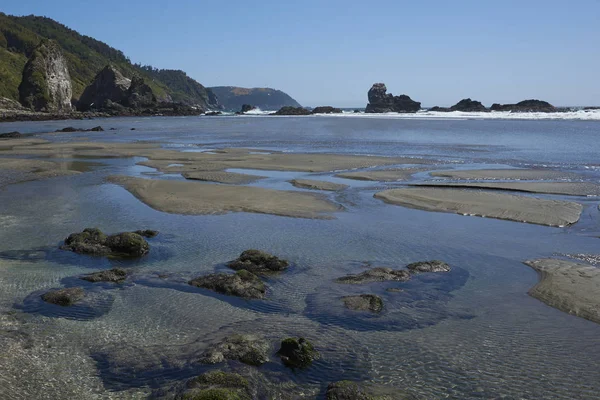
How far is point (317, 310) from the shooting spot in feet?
36.0

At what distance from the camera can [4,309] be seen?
35.1 ft

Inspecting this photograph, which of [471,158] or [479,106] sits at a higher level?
[479,106]

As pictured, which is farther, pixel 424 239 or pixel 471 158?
pixel 471 158

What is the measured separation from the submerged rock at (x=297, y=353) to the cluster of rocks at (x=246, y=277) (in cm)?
300

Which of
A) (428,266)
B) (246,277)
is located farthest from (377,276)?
(246,277)

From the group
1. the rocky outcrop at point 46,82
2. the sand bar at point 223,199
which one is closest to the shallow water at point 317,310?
the sand bar at point 223,199

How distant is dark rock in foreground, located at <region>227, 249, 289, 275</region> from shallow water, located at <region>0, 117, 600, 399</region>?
499 millimetres

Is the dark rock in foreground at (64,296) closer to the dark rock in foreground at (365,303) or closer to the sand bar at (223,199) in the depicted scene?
the dark rock in foreground at (365,303)

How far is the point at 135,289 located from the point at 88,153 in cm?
3638

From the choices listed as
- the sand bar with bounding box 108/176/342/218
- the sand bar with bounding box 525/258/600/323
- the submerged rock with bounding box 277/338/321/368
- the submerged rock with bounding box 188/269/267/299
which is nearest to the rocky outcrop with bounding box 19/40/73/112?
the sand bar with bounding box 108/176/342/218

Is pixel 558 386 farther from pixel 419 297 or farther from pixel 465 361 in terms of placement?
pixel 419 297

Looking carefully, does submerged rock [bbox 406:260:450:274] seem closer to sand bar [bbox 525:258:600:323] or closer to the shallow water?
the shallow water

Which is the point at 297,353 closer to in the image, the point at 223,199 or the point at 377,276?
the point at 377,276

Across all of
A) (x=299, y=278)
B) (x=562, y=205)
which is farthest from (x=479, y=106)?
(x=299, y=278)
